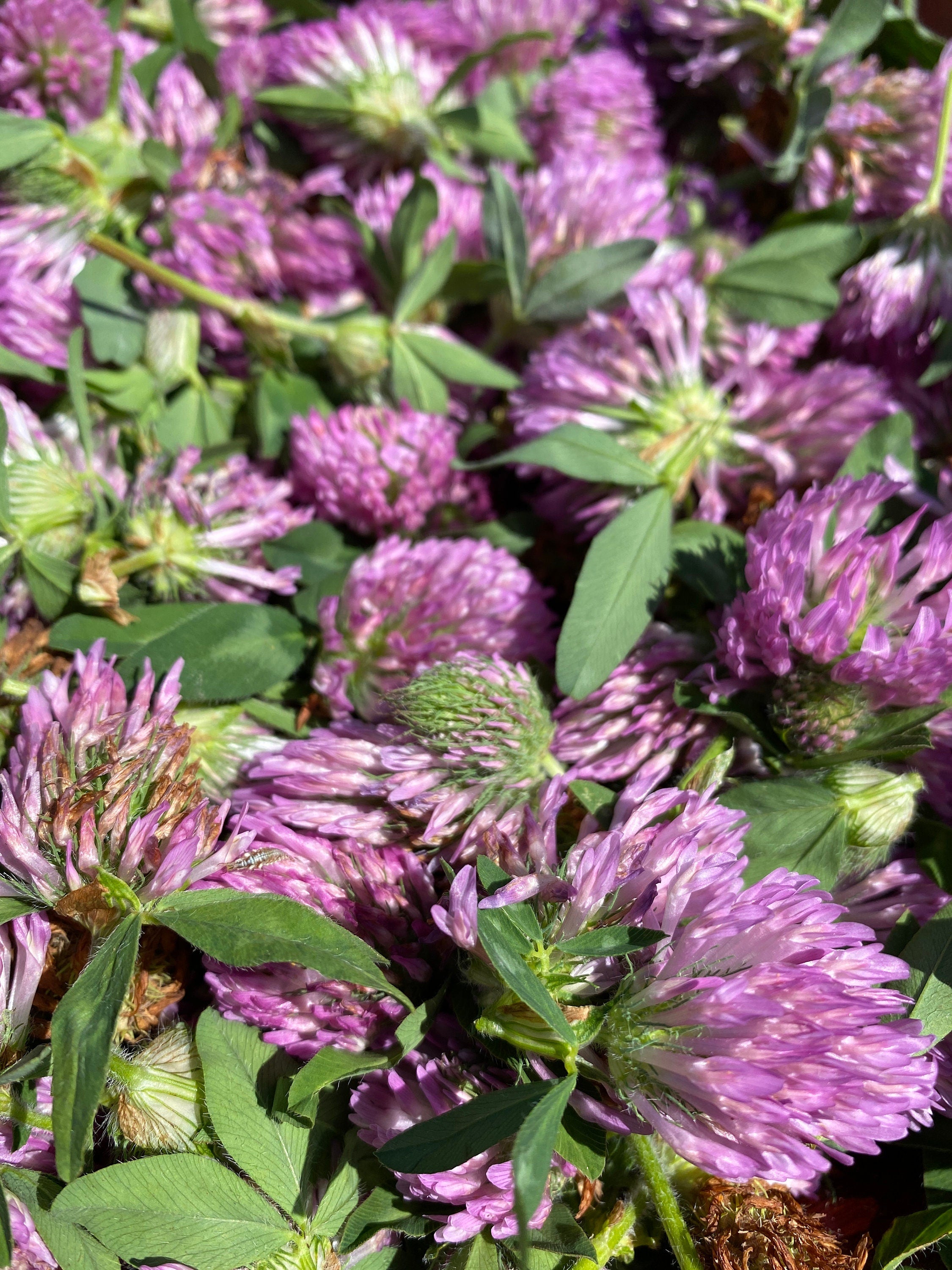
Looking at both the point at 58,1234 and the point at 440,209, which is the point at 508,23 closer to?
the point at 440,209

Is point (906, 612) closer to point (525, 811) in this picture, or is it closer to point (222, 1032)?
point (525, 811)

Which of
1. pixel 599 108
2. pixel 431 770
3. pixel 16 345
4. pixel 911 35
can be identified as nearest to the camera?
pixel 431 770

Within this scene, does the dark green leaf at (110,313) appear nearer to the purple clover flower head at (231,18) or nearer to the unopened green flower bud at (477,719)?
the purple clover flower head at (231,18)

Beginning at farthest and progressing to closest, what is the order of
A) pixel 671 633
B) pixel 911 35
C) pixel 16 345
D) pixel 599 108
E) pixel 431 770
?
pixel 599 108
pixel 911 35
pixel 16 345
pixel 671 633
pixel 431 770

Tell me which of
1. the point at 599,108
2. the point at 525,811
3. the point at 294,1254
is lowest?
the point at 294,1254

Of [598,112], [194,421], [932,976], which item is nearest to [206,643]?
[194,421]

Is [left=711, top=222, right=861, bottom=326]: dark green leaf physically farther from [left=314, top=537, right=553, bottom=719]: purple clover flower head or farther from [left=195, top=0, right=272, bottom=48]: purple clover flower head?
[left=195, top=0, right=272, bottom=48]: purple clover flower head

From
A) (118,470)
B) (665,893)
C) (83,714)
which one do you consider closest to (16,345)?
(118,470)

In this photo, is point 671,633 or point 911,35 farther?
point 911,35
